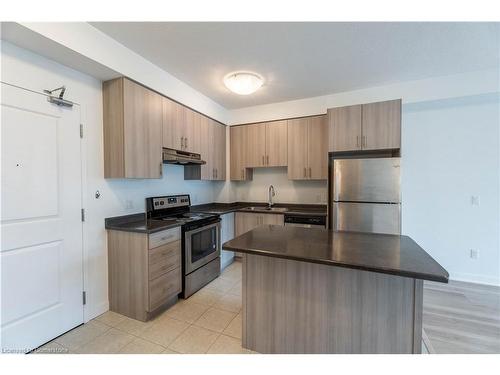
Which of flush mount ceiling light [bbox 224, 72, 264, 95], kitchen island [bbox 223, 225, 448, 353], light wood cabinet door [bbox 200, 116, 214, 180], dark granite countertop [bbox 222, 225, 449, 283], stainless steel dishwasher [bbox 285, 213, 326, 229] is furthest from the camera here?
light wood cabinet door [bbox 200, 116, 214, 180]

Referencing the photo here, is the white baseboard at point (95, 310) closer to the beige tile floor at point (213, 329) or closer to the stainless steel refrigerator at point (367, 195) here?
the beige tile floor at point (213, 329)

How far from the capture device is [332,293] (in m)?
1.49

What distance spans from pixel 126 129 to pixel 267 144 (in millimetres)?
2207

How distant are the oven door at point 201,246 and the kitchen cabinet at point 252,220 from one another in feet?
1.82

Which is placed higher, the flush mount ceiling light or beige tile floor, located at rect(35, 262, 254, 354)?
the flush mount ceiling light

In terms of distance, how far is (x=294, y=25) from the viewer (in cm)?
180

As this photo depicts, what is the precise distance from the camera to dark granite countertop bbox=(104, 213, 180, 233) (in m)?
2.12

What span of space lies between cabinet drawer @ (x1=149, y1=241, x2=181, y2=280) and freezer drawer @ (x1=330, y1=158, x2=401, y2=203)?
211cm

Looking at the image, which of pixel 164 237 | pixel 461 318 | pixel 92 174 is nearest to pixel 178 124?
pixel 92 174

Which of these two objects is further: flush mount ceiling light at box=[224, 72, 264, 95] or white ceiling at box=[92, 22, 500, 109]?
flush mount ceiling light at box=[224, 72, 264, 95]

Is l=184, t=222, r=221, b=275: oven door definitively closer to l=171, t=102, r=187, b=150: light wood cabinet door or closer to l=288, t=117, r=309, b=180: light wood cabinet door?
l=171, t=102, r=187, b=150: light wood cabinet door

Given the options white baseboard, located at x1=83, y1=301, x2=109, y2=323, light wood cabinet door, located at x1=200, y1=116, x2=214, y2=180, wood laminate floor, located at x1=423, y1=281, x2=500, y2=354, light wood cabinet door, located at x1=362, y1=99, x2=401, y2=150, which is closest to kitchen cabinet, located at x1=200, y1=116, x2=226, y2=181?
light wood cabinet door, located at x1=200, y1=116, x2=214, y2=180
